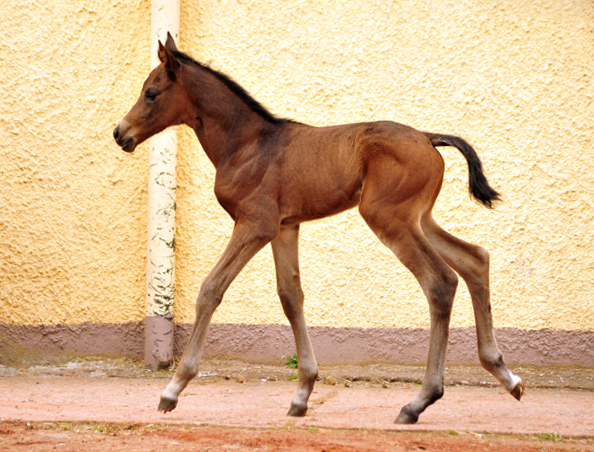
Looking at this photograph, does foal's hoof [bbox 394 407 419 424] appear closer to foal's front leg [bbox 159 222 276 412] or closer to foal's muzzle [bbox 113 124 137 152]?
foal's front leg [bbox 159 222 276 412]

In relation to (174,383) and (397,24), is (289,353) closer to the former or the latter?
(174,383)

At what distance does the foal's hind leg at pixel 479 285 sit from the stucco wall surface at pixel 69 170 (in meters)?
2.74

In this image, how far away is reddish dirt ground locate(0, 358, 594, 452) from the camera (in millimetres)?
3072

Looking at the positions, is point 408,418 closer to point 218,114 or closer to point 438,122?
point 218,114

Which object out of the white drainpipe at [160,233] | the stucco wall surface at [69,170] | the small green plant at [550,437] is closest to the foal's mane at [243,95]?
the white drainpipe at [160,233]

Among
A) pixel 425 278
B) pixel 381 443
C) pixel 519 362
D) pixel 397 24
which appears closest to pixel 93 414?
pixel 381 443

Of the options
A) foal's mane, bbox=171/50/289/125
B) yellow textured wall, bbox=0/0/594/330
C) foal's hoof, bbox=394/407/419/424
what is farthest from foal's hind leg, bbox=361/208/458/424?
yellow textured wall, bbox=0/0/594/330

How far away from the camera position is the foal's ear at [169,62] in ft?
12.3

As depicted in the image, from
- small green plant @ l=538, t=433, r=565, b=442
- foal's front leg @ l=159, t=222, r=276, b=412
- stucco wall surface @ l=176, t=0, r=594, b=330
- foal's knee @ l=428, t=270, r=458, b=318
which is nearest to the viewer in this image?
small green plant @ l=538, t=433, r=565, b=442

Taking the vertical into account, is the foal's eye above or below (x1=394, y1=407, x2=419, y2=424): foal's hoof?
above

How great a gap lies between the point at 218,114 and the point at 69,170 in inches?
85.6

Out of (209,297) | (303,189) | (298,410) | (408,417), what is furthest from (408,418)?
(303,189)

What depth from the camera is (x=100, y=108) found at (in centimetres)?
556

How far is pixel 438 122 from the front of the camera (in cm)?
543
